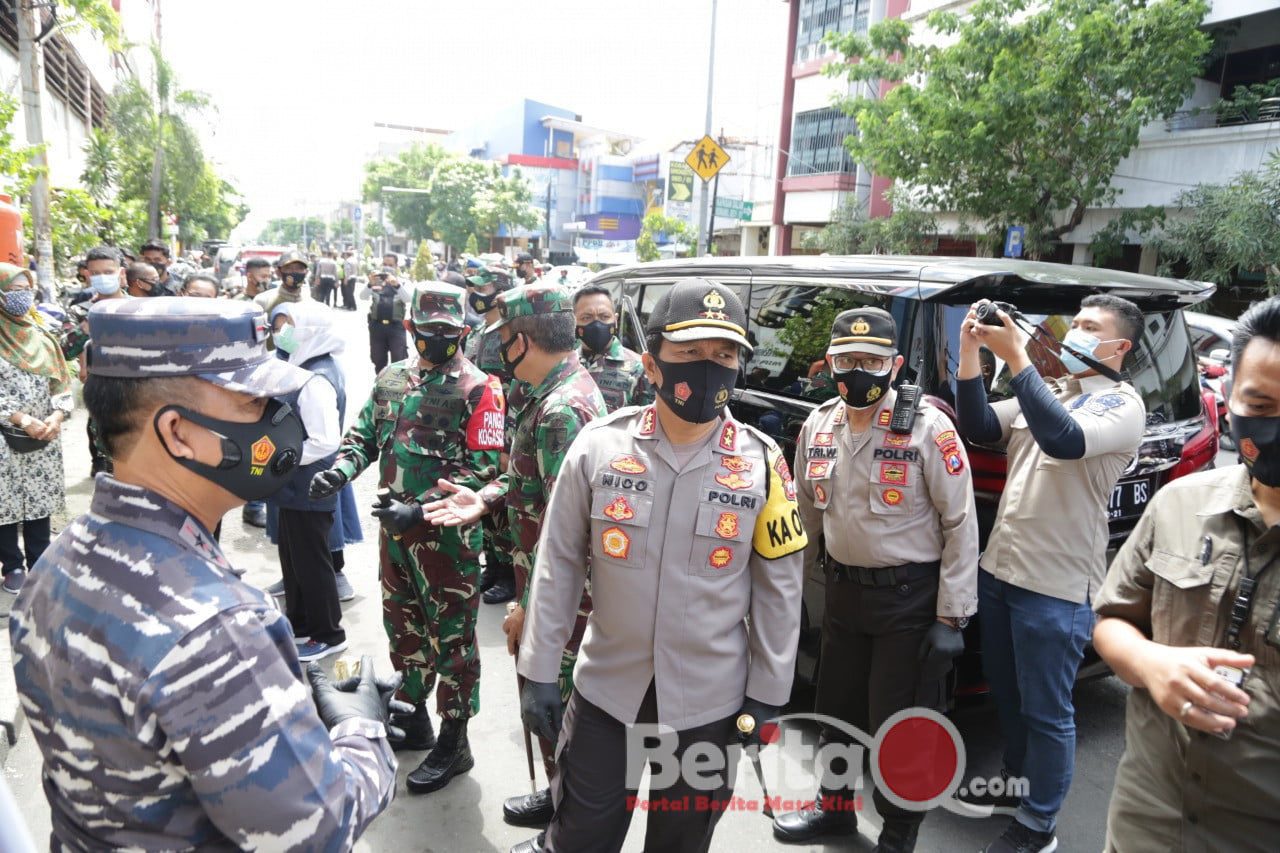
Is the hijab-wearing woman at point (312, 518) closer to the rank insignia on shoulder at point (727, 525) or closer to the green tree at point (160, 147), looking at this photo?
the rank insignia on shoulder at point (727, 525)

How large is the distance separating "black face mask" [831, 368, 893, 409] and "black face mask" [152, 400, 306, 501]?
2.00 meters

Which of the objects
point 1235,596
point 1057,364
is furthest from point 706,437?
point 1057,364

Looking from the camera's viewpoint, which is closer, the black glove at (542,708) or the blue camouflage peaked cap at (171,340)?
the blue camouflage peaked cap at (171,340)

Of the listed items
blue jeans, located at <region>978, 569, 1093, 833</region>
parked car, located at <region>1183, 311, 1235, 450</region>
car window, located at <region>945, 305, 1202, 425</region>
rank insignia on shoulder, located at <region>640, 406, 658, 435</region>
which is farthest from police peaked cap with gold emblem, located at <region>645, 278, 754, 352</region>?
parked car, located at <region>1183, 311, 1235, 450</region>

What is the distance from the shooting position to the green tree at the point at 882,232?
1967 centimetres

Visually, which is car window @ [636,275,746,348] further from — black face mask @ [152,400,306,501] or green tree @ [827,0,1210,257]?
green tree @ [827,0,1210,257]

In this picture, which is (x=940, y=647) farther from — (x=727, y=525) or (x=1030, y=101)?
(x=1030, y=101)

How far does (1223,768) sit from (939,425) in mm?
1434

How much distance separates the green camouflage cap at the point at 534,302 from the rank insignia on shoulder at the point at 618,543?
49.2 inches

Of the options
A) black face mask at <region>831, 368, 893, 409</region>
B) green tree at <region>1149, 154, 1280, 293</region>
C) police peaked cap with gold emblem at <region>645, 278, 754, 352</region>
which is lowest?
black face mask at <region>831, 368, 893, 409</region>

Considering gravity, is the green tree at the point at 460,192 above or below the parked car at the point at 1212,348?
above

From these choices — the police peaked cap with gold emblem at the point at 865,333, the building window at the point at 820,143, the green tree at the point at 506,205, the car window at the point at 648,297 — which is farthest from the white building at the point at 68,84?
the green tree at the point at 506,205

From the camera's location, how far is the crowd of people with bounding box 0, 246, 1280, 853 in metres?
1.25

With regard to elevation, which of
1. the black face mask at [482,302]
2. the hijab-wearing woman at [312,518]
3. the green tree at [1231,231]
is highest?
the green tree at [1231,231]
